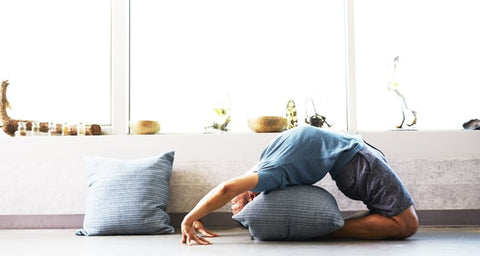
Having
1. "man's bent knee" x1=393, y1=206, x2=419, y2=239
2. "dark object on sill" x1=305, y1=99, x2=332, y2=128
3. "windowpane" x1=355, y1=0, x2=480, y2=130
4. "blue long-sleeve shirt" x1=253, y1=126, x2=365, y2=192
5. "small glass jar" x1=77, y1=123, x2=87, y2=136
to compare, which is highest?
"windowpane" x1=355, y1=0, x2=480, y2=130

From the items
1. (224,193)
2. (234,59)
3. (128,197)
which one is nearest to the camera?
(224,193)

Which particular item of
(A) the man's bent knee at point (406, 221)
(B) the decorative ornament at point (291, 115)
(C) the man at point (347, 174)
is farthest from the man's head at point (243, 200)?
(B) the decorative ornament at point (291, 115)

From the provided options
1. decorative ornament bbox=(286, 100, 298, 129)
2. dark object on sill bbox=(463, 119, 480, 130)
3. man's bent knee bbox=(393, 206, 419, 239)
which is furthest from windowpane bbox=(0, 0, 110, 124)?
dark object on sill bbox=(463, 119, 480, 130)

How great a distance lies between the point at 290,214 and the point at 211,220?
114 cm

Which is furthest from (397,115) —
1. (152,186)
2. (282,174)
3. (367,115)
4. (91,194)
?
(91,194)

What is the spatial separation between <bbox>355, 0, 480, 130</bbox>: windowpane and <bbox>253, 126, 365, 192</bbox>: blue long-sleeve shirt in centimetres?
124

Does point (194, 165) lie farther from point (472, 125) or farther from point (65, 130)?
point (472, 125)

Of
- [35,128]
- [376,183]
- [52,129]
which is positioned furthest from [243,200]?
[35,128]

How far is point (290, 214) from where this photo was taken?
3002 millimetres

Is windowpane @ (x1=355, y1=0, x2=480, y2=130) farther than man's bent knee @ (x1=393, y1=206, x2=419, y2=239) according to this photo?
Yes

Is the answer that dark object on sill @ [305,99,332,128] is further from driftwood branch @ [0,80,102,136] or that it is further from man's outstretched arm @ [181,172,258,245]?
driftwood branch @ [0,80,102,136]

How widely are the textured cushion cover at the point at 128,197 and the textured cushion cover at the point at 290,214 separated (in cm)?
80

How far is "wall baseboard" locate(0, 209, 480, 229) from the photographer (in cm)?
390

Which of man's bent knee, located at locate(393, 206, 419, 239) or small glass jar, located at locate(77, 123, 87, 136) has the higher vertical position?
small glass jar, located at locate(77, 123, 87, 136)
